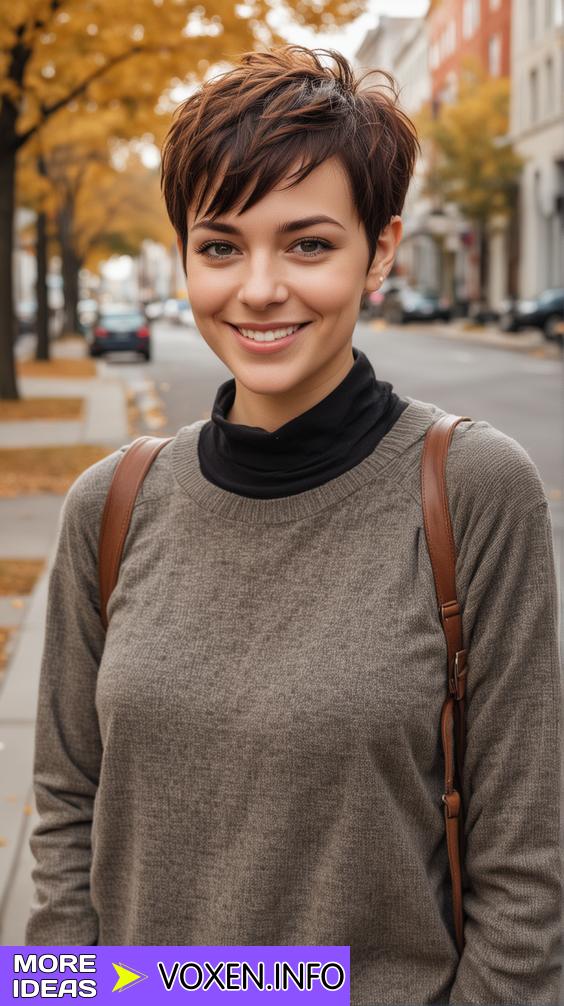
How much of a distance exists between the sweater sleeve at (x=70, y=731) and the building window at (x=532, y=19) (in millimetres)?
39448

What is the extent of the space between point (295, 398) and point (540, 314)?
28087mm

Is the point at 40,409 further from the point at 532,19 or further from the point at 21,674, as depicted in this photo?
the point at 532,19

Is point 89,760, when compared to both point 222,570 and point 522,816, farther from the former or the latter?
point 522,816

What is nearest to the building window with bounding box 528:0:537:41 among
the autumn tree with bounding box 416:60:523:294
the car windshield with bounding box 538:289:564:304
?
the autumn tree with bounding box 416:60:523:294

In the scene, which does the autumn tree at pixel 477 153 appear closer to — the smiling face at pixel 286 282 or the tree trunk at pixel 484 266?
the tree trunk at pixel 484 266

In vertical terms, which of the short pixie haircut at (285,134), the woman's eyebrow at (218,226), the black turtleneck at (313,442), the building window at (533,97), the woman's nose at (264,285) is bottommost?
the black turtleneck at (313,442)

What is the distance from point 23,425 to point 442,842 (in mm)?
12077

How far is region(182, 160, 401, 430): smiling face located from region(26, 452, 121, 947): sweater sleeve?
339 mm

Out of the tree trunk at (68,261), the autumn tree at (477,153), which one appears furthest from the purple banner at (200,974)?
the autumn tree at (477,153)

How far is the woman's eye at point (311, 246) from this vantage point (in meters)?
1.50

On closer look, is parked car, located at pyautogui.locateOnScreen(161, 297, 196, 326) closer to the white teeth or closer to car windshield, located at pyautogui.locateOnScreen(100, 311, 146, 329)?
car windshield, located at pyautogui.locateOnScreen(100, 311, 146, 329)

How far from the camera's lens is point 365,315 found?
48.1 m

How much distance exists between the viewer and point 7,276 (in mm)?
14750

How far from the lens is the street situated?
3828 millimetres
